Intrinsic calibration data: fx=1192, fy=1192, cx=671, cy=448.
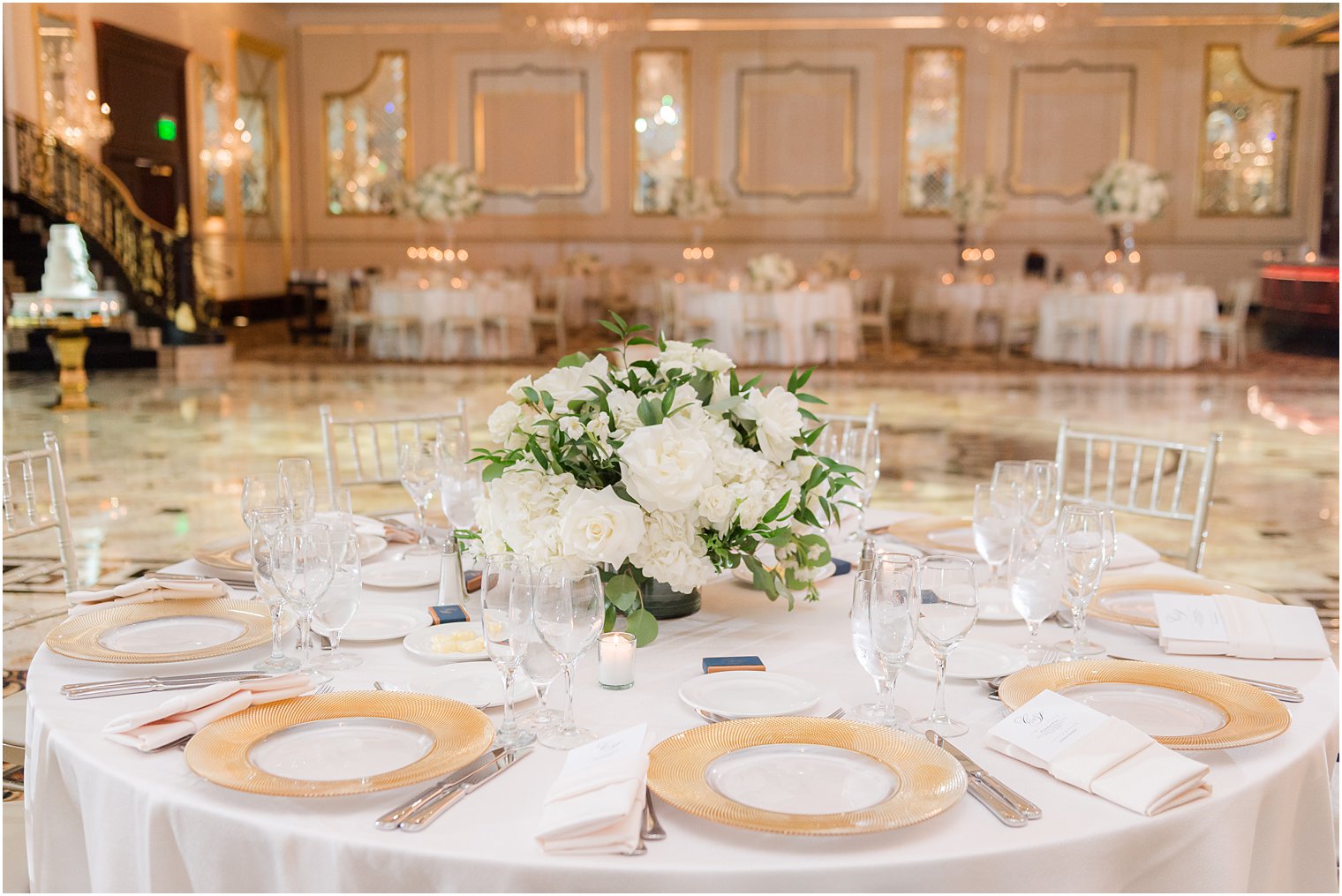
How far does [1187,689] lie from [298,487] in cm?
149

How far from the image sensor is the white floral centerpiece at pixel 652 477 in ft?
5.49

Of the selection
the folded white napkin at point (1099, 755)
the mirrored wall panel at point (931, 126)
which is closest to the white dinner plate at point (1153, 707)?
the folded white napkin at point (1099, 755)

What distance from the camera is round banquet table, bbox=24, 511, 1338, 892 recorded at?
1157 millimetres

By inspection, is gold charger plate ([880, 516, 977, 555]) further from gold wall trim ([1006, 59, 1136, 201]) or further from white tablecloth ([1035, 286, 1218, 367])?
gold wall trim ([1006, 59, 1136, 201])

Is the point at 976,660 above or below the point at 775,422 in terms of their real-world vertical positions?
below

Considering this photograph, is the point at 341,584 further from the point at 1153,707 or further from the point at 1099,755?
the point at 1153,707

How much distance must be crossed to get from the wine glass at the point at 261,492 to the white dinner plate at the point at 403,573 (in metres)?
0.22

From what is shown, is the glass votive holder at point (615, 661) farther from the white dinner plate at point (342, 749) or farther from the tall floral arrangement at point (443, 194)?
the tall floral arrangement at point (443, 194)

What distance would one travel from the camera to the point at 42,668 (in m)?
1.67

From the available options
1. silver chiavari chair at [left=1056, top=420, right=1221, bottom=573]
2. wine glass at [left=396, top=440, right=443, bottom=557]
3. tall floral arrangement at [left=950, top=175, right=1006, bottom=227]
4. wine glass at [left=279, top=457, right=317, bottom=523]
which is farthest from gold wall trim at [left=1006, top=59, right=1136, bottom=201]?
wine glass at [left=279, top=457, right=317, bottom=523]

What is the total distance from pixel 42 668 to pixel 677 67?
14625mm

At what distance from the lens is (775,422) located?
1.79 m

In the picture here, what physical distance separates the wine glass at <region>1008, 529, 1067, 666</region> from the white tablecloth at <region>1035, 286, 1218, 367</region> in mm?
9978

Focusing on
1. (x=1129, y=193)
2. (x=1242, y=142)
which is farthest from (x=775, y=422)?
(x=1242, y=142)
